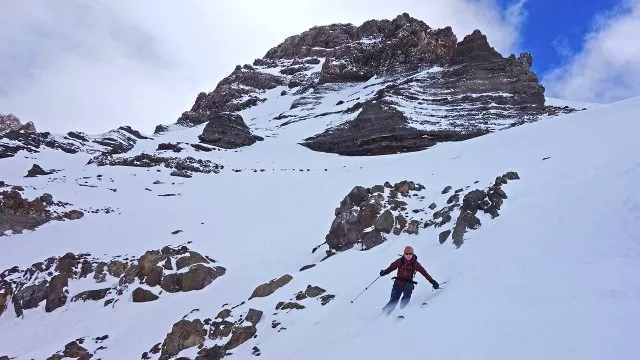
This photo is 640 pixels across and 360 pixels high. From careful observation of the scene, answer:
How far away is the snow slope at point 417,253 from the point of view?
7.44 metres

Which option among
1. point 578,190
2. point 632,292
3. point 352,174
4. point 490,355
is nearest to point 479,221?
point 578,190

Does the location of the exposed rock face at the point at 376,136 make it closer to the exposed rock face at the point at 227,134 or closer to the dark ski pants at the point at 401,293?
the exposed rock face at the point at 227,134

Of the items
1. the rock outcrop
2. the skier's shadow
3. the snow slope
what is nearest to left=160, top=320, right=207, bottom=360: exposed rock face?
the snow slope

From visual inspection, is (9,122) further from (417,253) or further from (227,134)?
(417,253)

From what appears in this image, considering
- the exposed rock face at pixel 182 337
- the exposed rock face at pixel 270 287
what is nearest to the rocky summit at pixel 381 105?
the exposed rock face at pixel 182 337

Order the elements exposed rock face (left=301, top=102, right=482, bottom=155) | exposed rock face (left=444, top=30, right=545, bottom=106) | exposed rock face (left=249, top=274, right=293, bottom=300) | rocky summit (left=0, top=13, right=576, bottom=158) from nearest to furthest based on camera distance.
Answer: exposed rock face (left=249, top=274, right=293, bottom=300)
exposed rock face (left=301, top=102, right=482, bottom=155)
rocky summit (left=0, top=13, right=576, bottom=158)
exposed rock face (left=444, top=30, right=545, bottom=106)

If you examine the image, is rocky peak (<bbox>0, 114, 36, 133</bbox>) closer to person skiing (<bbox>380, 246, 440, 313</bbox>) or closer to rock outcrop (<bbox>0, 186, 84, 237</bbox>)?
rock outcrop (<bbox>0, 186, 84, 237</bbox>)

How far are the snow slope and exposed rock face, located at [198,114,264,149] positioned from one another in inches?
885

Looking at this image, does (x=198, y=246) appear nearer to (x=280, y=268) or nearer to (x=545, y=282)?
(x=280, y=268)

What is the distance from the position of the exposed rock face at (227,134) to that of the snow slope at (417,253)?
73.7 feet

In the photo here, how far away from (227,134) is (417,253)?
43.5m

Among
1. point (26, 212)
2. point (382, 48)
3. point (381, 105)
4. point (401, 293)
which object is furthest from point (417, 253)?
point (382, 48)

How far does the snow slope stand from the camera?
7.44 meters

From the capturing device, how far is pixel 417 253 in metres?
13.4
